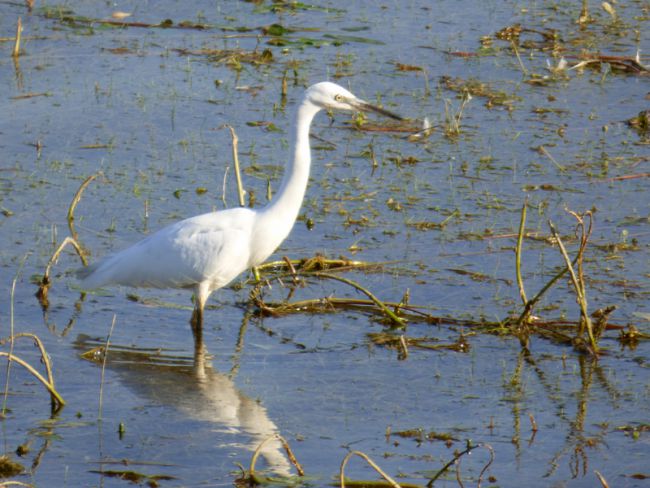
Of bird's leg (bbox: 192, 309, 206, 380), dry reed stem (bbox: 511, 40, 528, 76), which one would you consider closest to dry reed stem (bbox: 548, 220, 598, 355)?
bird's leg (bbox: 192, 309, 206, 380)

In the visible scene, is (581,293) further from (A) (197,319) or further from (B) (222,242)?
(A) (197,319)

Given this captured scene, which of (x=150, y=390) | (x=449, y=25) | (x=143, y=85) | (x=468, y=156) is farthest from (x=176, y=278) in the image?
(x=449, y=25)

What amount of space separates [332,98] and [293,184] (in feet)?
1.69

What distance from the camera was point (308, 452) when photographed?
5.10 meters

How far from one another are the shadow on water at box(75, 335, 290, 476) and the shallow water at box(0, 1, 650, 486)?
0.02 m

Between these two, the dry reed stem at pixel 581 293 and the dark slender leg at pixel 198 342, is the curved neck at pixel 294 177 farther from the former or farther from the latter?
the dry reed stem at pixel 581 293

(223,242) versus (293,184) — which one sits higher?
(293,184)

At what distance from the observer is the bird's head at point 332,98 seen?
21.1 feet

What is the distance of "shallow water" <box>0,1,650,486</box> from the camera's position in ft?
17.2

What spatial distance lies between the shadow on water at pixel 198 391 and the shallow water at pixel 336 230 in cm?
2

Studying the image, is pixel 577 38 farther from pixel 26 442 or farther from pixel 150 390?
pixel 26 442

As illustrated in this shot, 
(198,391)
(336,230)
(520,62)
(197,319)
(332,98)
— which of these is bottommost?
(198,391)

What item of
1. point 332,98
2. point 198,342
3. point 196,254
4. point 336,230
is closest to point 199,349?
point 198,342

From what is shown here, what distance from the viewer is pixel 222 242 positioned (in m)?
6.41
